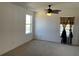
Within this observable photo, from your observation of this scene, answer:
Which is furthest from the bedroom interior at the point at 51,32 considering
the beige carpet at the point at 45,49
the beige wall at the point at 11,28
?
the beige wall at the point at 11,28

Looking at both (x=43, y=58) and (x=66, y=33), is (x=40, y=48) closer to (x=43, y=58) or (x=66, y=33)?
(x=66, y=33)

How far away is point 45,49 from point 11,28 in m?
1.58

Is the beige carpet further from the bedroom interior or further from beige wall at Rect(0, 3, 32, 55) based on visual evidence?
beige wall at Rect(0, 3, 32, 55)

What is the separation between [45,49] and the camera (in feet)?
10.7

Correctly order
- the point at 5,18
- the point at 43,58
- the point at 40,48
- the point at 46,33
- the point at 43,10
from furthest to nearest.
Result: the point at 5,18
the point at 40,48
the point at 46,33
the point at 43,10
the point at 43,58

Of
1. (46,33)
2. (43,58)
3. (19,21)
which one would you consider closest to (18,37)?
(19,21)

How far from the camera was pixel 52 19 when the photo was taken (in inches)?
123

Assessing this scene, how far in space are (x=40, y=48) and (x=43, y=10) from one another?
3.47 feet

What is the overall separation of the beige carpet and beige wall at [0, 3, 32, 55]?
1.51 feet

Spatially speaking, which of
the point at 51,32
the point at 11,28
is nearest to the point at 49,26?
the point at 51,32

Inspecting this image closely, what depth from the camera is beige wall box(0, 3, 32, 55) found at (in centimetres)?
377

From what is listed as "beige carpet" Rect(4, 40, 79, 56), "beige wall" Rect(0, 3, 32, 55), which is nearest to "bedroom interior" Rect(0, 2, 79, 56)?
"beige carpet" Rect(4, 40, 79, 56)

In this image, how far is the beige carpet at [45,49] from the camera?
297cm

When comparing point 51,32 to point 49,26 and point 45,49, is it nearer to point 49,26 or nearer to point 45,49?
point 49,26
